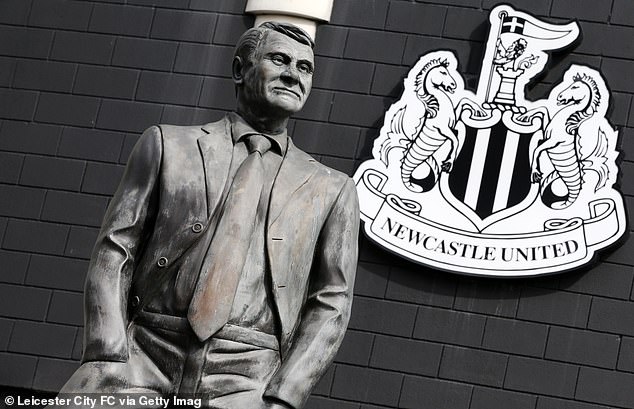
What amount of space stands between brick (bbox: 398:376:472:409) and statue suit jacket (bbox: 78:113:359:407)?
3.96 meters

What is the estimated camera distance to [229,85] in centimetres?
1061

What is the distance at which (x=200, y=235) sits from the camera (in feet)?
18.9

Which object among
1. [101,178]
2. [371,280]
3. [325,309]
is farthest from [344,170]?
[325,309]

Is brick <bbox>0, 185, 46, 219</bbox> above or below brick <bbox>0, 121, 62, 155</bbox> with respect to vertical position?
below

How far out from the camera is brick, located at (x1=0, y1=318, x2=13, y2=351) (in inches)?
408

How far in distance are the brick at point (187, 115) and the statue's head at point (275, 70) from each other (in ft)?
14.7

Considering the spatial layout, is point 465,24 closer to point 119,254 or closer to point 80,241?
point 80,241

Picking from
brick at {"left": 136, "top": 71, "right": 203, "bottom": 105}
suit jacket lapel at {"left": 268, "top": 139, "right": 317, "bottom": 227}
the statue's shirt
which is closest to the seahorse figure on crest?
brick at {"left": 136, "top": 71, "right": 203, "bottom": 105}

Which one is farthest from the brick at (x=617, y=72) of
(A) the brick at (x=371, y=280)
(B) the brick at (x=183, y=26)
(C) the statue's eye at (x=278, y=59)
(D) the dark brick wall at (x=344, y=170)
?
(C) the statue's eye at (x=278, y=59)

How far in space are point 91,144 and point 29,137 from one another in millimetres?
411

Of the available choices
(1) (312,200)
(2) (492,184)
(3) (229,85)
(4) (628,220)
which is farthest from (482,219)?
(1) (312,200)

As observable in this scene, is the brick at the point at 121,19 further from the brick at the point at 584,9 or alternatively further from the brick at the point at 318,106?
the brick at the point at 584,9

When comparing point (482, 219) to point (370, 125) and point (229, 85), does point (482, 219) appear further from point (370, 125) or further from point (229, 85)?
point (229, 85)

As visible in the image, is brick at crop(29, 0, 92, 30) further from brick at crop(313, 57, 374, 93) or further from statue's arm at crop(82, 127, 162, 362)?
statue's arm at crop(82, 127, 162, 362)
